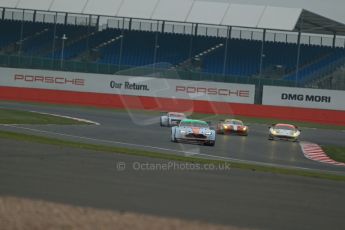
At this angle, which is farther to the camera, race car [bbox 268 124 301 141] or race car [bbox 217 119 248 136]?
race car [bbox 217 119 248 136]

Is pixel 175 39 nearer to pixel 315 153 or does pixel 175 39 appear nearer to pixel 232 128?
pixel 232 128

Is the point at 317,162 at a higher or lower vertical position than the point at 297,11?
lower

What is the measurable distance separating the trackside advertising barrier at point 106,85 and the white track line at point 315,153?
1916cm

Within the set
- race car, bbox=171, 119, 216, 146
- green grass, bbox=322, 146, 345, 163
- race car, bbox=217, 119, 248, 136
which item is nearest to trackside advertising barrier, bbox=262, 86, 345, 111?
race car, bbox=217, 119, 248, 136

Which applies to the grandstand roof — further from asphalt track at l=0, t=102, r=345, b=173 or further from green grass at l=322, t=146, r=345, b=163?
green grass at l=322, t=146, r=345, b=163

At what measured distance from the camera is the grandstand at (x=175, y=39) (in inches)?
2173

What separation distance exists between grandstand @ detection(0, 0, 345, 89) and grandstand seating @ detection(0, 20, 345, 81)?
→ 0.09 m

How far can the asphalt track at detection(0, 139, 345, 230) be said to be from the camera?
9500mm

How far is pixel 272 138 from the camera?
34.7 meters

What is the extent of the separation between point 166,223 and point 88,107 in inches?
1694

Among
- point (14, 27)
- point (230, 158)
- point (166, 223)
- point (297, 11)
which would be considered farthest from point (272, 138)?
point (14, 27)

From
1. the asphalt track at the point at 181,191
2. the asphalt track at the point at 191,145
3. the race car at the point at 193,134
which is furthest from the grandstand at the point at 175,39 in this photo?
the asphalt track at the point at 181,191

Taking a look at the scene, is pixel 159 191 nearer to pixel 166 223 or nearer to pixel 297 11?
pixel 166 223

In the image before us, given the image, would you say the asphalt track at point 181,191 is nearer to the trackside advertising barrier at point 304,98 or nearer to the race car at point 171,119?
the race car at point 171,119
